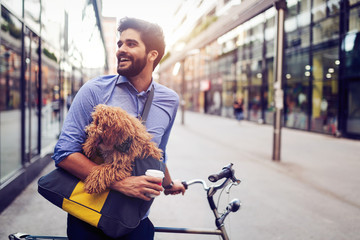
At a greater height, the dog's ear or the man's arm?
the dog's ear

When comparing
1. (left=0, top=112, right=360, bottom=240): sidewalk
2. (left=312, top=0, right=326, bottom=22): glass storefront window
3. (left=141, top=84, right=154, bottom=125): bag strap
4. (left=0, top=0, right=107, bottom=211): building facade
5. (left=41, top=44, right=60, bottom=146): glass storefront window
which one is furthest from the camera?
(left=312, top=0, right=326, bottom=22): glass storefront window

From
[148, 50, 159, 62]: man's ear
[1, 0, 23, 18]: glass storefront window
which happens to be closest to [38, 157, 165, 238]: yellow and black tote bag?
[148, 50, 159, 62]: man's ear

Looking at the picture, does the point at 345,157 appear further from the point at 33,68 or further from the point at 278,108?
the point at 33,68

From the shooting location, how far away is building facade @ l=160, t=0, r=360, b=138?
13342mm

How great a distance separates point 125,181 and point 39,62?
245 inches

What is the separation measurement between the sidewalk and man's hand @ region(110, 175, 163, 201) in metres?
2.30

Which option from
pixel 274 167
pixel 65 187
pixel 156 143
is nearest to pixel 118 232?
pixel 65 187

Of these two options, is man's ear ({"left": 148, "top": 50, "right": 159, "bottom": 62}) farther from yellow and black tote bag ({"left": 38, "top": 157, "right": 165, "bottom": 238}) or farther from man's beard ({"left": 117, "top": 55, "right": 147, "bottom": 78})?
yellow and black tote bag ({"left": 38, "top": 157, "right": 165, "bottom": 238})

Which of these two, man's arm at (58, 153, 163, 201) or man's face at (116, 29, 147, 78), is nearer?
man's arm at (58, 153, 163, 201)

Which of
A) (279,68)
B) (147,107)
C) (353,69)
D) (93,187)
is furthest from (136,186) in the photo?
(353,69)

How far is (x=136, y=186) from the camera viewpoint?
4.48ft

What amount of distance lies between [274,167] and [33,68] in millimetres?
5507

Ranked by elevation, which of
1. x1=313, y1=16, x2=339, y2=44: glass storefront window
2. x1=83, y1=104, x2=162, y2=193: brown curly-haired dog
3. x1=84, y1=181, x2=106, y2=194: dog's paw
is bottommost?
x1=84, y1=181, x2=106, y2=194: dog's paw

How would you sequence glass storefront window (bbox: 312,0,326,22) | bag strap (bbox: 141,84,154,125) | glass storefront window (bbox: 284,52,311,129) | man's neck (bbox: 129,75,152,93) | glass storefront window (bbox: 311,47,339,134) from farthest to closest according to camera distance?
1. glass storefront window (bbox: 284,52,311,129)
2. glass storefront window (bbox: 312,0,326,22)
3. glass storefront window (bbox: 311,47,339,134)
4. man's neck (bbox: 129,75,152,93)
5. bag strap (bbox: 141,84,154,125)
